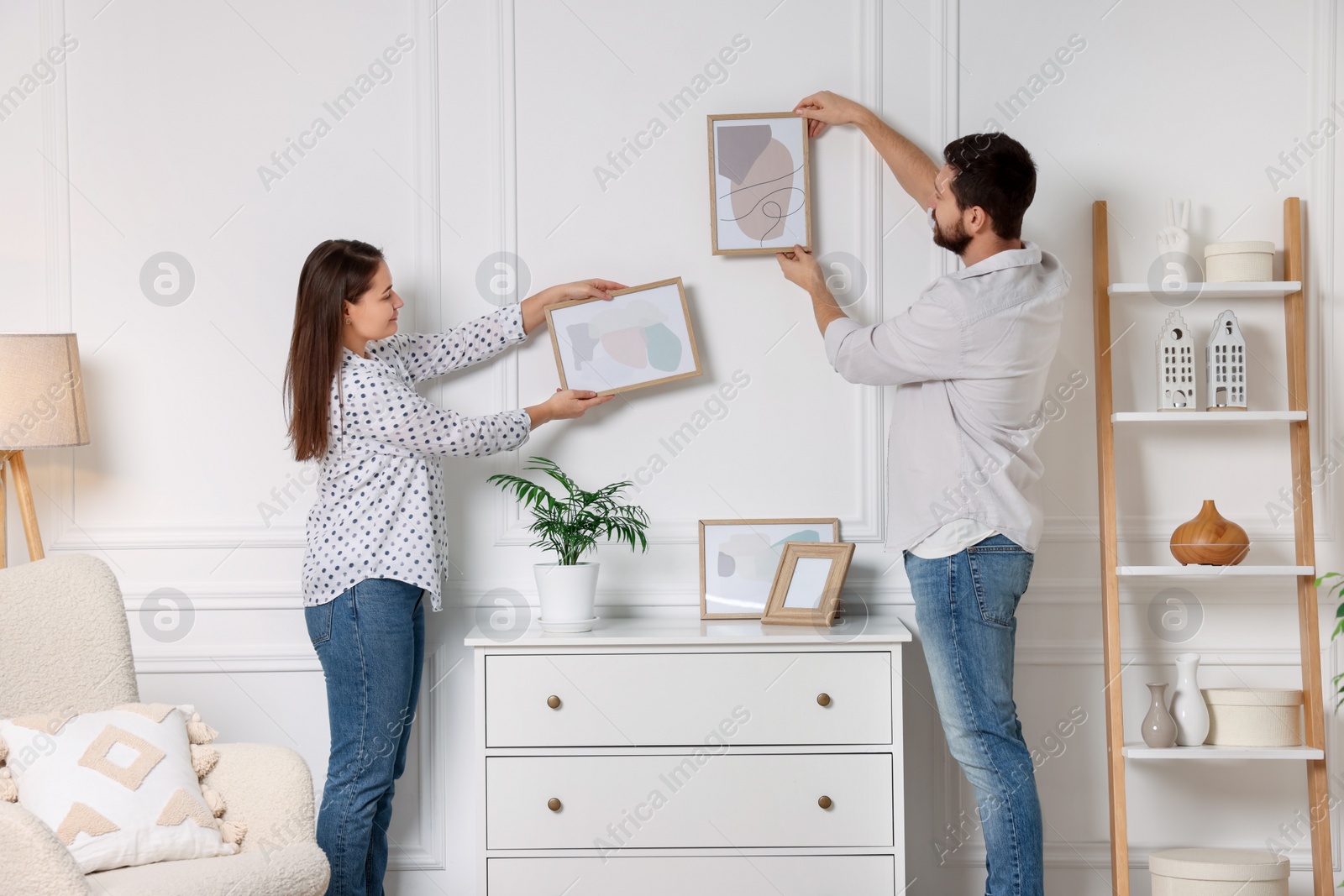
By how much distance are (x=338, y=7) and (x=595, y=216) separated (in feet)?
2.84

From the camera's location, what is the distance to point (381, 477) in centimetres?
217

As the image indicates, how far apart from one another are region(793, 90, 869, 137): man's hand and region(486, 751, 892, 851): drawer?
1.52 metres

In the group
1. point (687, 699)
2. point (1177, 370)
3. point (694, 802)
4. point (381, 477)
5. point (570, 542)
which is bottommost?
point (694, 802)

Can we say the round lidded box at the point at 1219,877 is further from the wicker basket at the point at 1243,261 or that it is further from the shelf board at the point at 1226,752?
the wicker basket at the point at 1243,261

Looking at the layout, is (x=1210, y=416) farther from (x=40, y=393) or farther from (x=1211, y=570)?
(x=40, y=393)

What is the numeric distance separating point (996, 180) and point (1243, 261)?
0.81 metres

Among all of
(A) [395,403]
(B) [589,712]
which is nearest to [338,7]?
(A) [395,403]

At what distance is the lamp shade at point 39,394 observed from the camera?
7.41 ft

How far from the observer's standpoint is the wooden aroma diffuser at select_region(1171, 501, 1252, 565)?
7.57ft

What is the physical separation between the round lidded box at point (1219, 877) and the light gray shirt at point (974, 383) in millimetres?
871

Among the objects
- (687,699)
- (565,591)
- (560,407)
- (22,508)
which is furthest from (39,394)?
(687,699)

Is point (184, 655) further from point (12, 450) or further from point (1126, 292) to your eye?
point (1126, 292)

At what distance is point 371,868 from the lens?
2.25 metres

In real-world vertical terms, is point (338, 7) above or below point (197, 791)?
above
